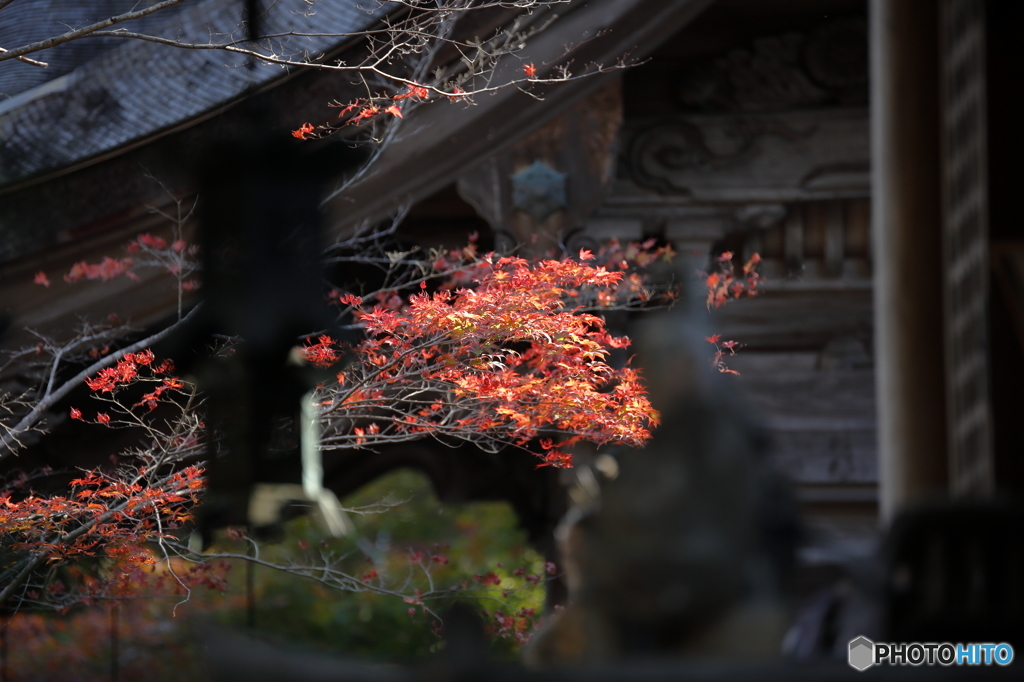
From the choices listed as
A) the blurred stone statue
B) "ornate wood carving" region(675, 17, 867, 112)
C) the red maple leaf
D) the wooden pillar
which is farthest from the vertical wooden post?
"ornate wood carving" region(675, 17, 867, 112)

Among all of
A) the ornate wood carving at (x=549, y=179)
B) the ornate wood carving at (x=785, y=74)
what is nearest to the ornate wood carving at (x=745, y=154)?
the ornate wood carving at (x=785, y=74)

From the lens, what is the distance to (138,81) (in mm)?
4148

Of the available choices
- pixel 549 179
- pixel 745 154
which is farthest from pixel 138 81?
pixel 745 154

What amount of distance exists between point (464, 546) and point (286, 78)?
7.25 metres

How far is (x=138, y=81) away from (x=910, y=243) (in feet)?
13.1

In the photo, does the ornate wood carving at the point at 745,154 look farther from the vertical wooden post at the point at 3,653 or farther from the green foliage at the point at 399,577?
the vertical wooden post at the point at 3,653

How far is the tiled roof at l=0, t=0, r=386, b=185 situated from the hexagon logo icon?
11.5 feet

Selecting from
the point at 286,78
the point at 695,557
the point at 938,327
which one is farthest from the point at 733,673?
the point at 286,78

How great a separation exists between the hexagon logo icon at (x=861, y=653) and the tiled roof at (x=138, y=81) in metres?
3.50

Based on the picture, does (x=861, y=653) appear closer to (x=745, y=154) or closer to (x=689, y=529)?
(x=689, y=529)

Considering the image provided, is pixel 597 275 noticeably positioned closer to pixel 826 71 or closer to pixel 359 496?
pixel 826 71

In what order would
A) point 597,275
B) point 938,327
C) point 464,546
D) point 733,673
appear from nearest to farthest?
1. point 733,673
2. point 938,327
3. point 597,275
4. point 464,546

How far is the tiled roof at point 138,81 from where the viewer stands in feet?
12.6

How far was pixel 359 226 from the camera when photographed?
163 inches
